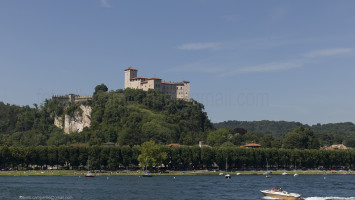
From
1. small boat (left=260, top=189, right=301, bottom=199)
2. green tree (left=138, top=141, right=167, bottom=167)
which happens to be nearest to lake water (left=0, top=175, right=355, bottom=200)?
small boat (left=260, top=189, right=301, bottom=199)

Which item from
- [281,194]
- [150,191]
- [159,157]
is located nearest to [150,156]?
[159,157]

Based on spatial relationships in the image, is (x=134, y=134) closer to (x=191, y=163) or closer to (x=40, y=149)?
(x=191, y=163)

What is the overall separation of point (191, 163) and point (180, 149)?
12.7 meters

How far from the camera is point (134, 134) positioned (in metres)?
181

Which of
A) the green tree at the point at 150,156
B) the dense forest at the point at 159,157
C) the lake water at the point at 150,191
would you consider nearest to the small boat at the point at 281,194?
the lake water at the point at 150,191

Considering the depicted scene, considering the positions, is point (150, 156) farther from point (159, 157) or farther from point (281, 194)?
point (281, 194)

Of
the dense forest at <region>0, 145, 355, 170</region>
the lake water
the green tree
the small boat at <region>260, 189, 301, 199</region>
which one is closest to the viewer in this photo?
the small boat at <region>260, 189, 301, 199</region>

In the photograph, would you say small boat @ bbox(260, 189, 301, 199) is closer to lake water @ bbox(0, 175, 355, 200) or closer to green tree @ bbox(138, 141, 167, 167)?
lake water @ bbox(0, 175, 355, 200)

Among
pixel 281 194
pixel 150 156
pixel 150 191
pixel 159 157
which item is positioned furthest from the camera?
pixel 159 157

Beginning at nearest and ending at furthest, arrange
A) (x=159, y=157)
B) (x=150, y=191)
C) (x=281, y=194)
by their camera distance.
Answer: (x=281, y=194)
(x=150, y=191)
(x=159, y=157)

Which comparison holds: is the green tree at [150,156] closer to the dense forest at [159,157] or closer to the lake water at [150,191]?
the dense forest at [159,157]

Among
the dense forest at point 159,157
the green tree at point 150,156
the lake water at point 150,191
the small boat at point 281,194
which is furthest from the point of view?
the dense forest at point 159,157

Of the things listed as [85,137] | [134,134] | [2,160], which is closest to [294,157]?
[134,134]

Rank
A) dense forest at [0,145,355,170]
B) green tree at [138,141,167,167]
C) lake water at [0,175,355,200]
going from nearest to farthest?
lake water at [0,175,355,200]
green tree at [138,141,167,167]
dense forest at [0,145,355,170]
